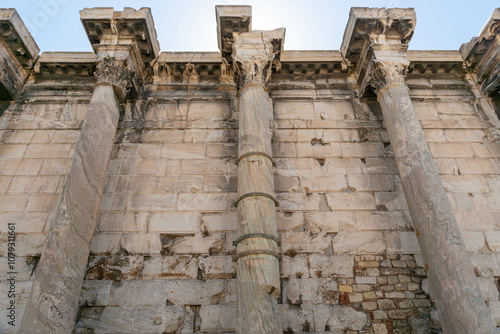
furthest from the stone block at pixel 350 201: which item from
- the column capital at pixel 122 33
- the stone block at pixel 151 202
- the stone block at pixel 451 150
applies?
the column capital at pixel 122 33

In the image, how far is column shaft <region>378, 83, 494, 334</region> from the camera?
4.26 meters

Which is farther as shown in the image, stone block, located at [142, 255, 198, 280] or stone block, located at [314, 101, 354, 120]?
stone block, located at [314, 101, 354, 120]

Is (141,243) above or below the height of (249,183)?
below

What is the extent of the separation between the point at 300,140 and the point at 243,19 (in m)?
2.70

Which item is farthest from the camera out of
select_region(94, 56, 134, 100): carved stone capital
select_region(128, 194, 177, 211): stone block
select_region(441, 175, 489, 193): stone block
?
select_region(94, 56, 134, 100): carved stone capital

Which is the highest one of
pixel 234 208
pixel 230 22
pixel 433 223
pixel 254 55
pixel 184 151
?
pixel 230 22

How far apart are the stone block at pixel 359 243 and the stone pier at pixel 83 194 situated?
3941 millimetres

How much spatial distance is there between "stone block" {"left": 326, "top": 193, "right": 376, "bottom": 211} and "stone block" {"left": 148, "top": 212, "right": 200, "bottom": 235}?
2.40 meters

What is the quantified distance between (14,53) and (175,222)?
530 cm

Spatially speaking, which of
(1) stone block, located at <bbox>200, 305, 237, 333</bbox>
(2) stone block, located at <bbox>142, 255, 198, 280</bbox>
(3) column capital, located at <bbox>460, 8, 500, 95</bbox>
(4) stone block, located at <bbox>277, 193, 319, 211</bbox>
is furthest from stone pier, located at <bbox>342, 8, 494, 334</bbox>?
(2) stone block, located at <bbox>142, 255, 198, 280</bbox>

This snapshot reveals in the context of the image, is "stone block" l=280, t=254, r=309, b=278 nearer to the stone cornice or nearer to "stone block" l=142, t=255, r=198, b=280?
"stone block" l=142, t=255, r=198, b=280

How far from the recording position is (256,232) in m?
4.70

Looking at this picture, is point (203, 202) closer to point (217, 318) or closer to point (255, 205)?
point (255, 205)

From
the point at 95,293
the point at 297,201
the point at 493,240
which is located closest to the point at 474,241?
the point at 493,240
